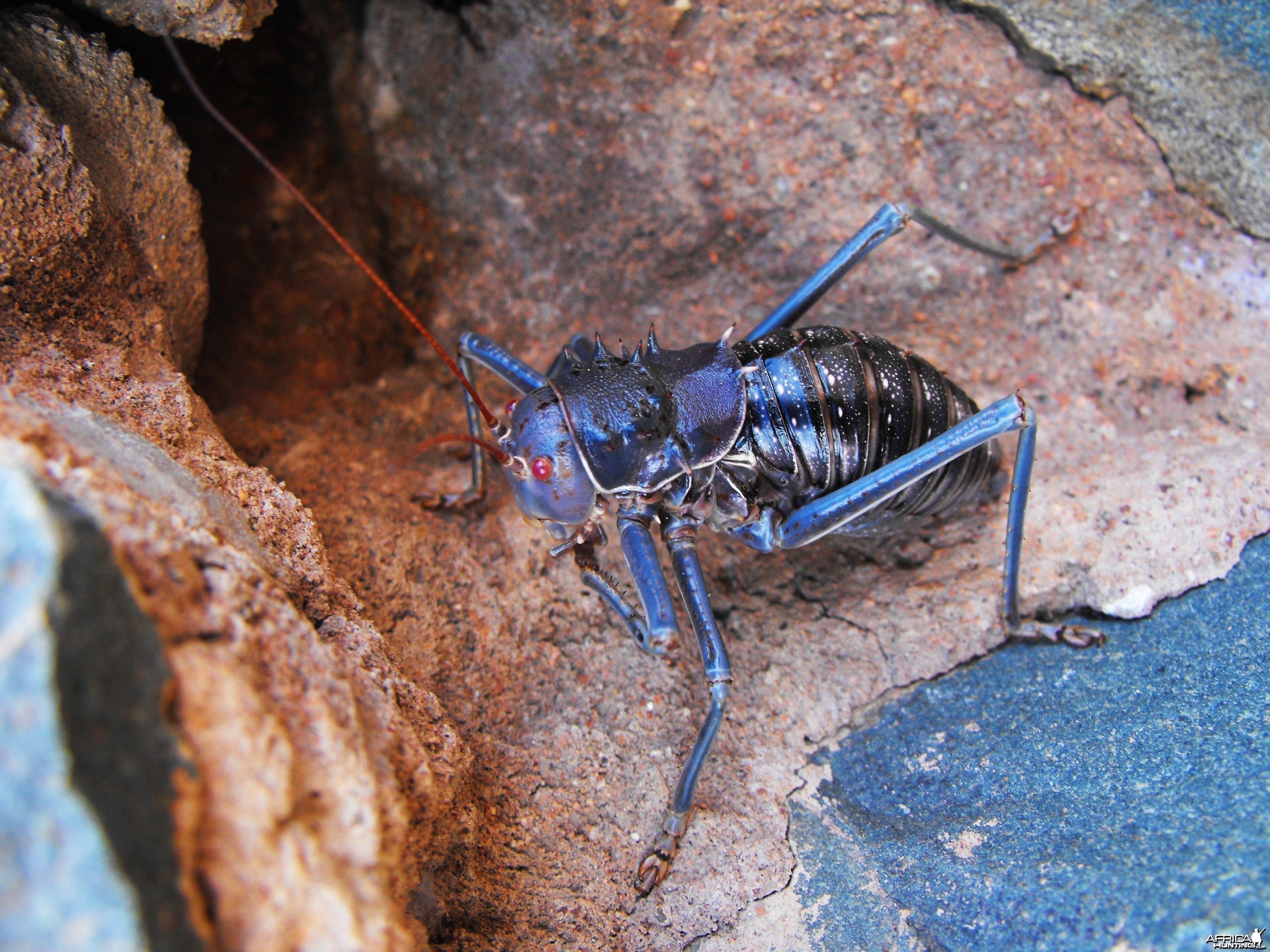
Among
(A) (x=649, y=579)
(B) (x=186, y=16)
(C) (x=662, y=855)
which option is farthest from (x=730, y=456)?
(B) (x=186, y=16)

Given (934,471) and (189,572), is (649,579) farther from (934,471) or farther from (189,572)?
(189,572)

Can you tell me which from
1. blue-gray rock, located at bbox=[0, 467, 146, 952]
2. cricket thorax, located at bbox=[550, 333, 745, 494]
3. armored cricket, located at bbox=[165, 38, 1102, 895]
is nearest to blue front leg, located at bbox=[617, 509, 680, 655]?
armored cricket, located at bbox=[165, 38, 1102, 895]

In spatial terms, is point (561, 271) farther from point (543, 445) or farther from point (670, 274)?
point (543, 445)

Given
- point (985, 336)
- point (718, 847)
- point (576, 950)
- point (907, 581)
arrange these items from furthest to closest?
point (985, 336)
point (907, 581)
point (718, 847)
point (576, 950)

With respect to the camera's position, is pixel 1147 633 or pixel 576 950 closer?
pixel 576 950

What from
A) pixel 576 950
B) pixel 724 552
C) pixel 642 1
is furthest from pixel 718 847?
pixel 642 1

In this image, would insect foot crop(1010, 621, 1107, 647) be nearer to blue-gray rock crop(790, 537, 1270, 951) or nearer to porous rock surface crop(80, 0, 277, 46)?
blue-gray rock crop(790, 537, 1270, 951)
